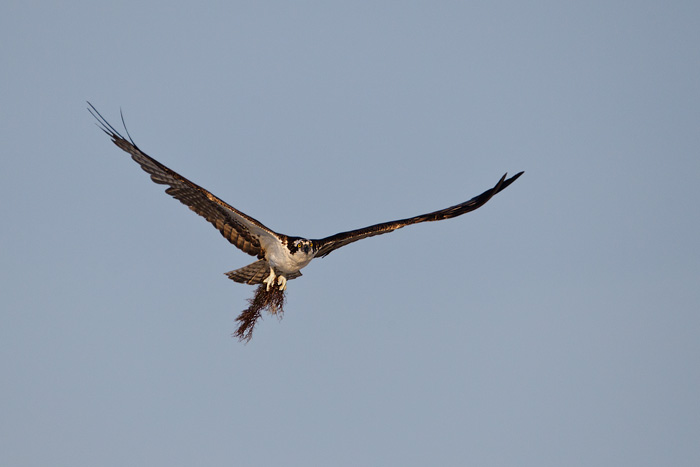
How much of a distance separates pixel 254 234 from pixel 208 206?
1162mm

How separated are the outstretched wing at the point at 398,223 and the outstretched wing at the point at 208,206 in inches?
54.3

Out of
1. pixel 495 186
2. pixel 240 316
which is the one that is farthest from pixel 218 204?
pixel 495 186

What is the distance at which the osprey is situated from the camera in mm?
20719

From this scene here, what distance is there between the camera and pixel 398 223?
71.9 feet

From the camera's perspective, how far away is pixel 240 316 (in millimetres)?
20594

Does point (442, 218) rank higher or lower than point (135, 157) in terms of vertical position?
lower

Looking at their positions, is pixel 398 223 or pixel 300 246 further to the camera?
pixel 398 223

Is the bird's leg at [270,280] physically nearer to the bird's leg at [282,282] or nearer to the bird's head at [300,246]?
the bird's leg at [282,282]

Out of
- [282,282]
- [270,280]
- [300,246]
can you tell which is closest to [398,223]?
[300,246]

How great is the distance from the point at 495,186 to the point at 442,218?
141 centimetres

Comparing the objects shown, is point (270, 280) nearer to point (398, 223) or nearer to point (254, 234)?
point (254, 234)

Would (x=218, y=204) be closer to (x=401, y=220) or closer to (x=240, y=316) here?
(x=240, y=316)

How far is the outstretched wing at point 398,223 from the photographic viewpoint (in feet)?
71.4

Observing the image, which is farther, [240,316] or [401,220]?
[401,220]
